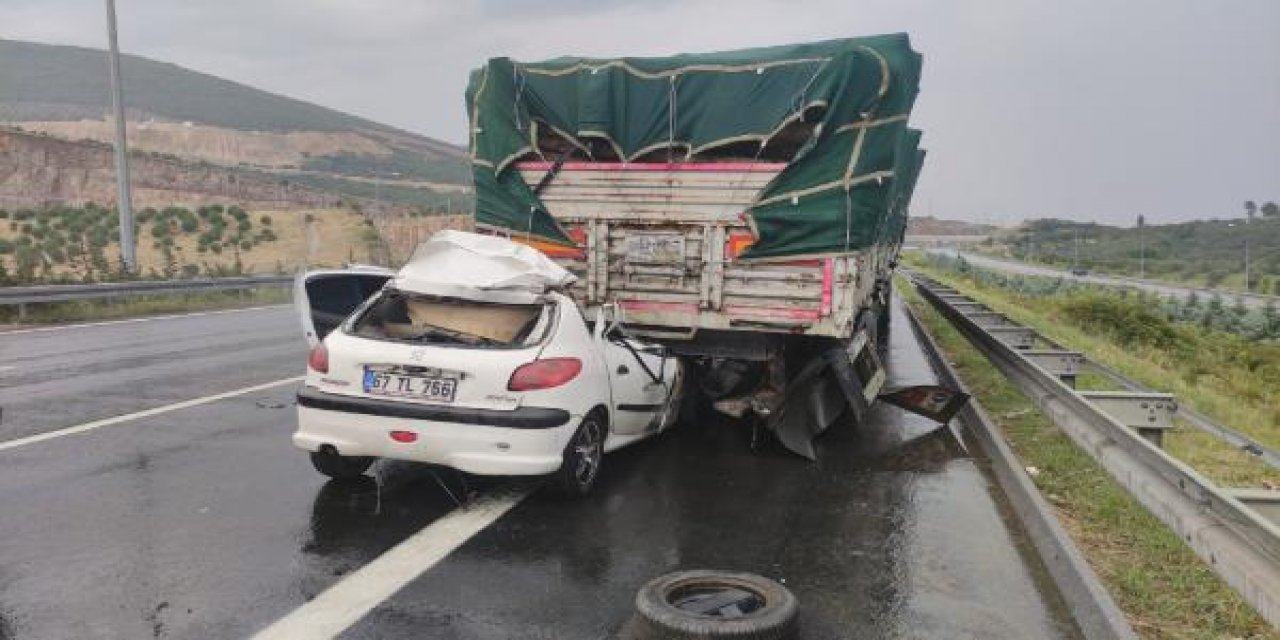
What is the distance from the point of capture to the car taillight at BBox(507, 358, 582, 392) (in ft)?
18.9

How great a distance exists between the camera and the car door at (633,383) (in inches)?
267

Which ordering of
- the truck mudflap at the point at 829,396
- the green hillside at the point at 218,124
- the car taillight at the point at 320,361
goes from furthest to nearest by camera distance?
1. the green hillside at the point at 218,124
2. the truck mudflap at the point at 829,396
3. the car taillight at the point at 320,361

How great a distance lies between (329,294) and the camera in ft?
26.3

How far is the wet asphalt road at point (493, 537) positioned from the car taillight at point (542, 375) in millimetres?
816

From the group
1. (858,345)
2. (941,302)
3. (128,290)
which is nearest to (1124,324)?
(941,302)

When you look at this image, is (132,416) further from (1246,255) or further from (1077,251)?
(1077,251)

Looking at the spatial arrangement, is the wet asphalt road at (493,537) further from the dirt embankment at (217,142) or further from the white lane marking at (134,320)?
the dirt embankment at (217,142)

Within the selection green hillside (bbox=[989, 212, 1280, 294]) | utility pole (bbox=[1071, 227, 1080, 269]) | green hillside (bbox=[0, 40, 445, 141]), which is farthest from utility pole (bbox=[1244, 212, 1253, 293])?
green hillside (bbox=[0, 40, 445, 141])

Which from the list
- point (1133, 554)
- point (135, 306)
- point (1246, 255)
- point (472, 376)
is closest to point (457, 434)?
point (472, 376)

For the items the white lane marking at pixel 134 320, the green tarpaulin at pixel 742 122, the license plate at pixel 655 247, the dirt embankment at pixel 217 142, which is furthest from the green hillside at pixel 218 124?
the license plate at pixel 655 247

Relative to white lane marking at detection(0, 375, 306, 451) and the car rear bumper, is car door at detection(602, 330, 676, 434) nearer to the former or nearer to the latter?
the car rear bumper

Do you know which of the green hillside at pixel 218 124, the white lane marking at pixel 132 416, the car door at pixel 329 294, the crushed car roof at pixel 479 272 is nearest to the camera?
the crushed car roof at pixel 479 272

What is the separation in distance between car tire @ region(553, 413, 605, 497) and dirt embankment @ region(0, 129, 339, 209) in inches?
2410

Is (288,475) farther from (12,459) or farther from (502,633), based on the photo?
(502,633)
